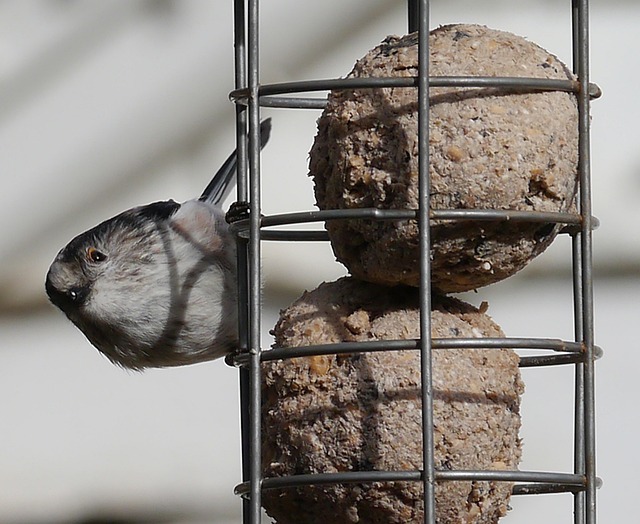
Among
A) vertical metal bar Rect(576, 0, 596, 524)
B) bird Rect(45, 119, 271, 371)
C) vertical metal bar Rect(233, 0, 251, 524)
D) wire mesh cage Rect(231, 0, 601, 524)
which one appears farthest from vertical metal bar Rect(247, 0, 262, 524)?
bird Rect(45, 119, 271, 371)

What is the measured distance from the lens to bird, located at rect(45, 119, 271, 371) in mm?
2209

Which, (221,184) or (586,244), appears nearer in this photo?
(586,244)

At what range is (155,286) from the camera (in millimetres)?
2275

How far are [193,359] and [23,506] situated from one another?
1.00 m

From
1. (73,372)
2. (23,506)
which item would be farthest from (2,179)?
(23,506)

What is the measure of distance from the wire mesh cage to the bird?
2.01ft

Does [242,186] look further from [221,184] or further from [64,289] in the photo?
[221,184]

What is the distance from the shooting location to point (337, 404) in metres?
1.41

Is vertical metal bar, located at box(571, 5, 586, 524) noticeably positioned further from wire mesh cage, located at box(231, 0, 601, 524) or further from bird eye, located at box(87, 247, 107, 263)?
bird eye, located at box(87, 247, 107, 263)

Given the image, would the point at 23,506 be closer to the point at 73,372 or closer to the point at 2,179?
the point at 73,372

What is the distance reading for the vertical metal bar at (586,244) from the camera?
4.69 ft

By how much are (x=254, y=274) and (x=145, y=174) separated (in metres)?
1.61

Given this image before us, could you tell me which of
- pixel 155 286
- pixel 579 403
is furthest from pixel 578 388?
pixel 155 286

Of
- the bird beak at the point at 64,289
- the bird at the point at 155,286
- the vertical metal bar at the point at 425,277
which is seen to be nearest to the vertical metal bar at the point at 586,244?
the vertical metal bar at the point at 425,277
